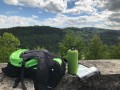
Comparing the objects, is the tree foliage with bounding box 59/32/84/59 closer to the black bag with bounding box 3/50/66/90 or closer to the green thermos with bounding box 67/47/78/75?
the green thermos with bounding box 67/47/78/75

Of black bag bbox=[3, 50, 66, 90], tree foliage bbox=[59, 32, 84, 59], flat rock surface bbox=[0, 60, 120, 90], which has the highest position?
black bag bbox=[3, 50, 66, 90]

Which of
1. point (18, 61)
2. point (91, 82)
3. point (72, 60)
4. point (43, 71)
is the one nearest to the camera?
point (43, 71)

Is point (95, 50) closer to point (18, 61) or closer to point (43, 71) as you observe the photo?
point (18, 61)

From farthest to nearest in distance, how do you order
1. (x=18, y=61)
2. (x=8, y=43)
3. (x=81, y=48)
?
(x=8, y=43)
(x=81, y=48)
(x=18, y=61)

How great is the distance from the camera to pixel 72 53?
17.6 ft

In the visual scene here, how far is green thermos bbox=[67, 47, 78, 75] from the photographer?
212 inches

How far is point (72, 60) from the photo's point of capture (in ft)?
17.8

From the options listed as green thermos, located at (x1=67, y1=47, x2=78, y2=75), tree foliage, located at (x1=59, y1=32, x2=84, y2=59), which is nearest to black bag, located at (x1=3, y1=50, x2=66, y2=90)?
green thermos, located at (x1=67, y1=47, x2=78, y2=75)

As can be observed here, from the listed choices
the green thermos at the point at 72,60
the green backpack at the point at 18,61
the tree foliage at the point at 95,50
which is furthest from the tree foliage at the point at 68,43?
the green backpack at the point at 18,61

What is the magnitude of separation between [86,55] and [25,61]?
33.6m

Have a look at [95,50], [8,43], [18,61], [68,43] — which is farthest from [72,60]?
[8,43]

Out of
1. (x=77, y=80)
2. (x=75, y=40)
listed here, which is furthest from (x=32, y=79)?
(x=75, y=40)

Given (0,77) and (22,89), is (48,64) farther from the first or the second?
(0,77)

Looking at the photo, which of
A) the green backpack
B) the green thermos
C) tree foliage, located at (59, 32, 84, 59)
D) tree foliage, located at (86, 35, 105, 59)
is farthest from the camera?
tree foliage, located at (86, 35, 105, 59)
